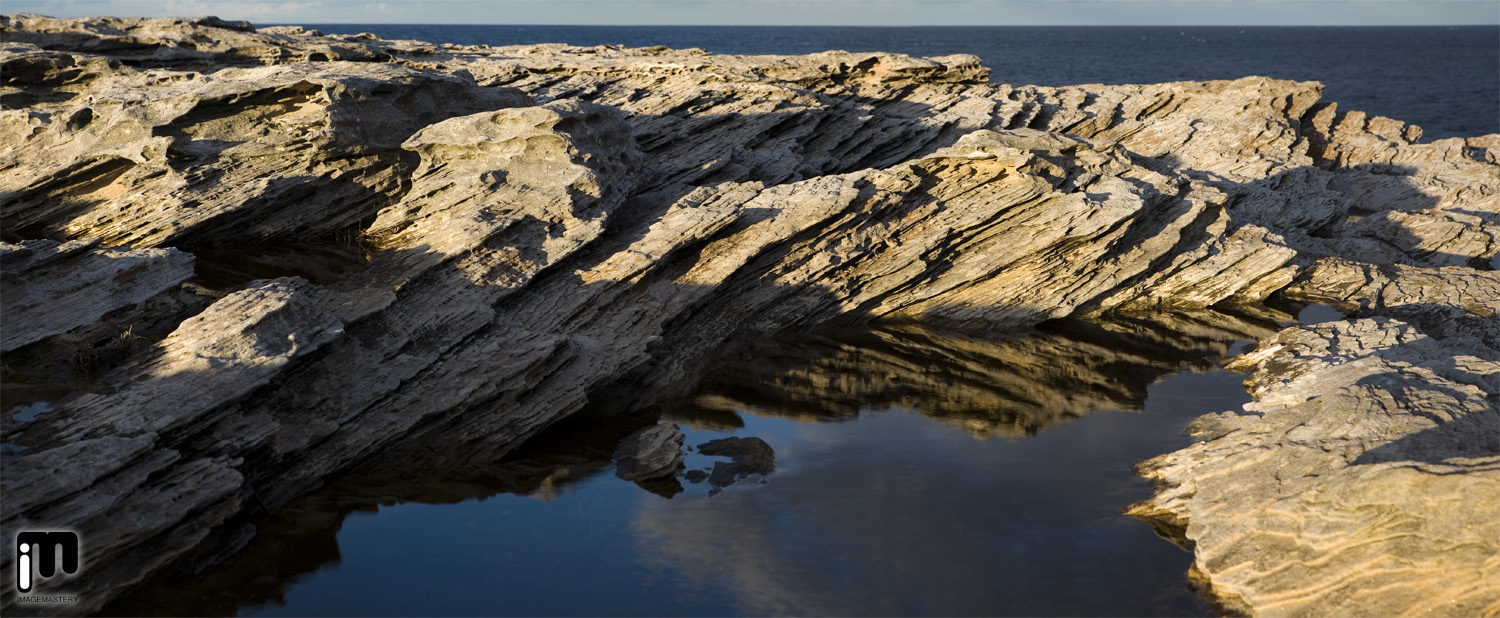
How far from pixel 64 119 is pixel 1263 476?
26.6m

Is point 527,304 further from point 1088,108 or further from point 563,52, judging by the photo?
point 1088,108

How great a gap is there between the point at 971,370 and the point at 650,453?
982 cm

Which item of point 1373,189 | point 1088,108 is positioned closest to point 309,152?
point 1088,108

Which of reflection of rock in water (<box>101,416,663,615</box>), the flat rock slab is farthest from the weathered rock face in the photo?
the flat rock slab

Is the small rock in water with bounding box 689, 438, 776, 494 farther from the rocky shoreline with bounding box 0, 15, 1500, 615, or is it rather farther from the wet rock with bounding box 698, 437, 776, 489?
the rocky shoreline with bounding box 0, 15, 1500, 615

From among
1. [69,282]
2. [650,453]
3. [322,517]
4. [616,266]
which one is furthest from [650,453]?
[69,282]

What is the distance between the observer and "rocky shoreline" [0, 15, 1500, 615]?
1516cm

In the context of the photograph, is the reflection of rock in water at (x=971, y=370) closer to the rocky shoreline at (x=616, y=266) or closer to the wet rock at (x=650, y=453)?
the rocky shoreline at (x=616, y=266)

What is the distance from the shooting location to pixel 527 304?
73.0 ft

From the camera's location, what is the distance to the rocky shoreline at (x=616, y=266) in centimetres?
1516

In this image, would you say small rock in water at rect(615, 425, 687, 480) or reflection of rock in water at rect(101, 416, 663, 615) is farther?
small rock in water at rect(615, 425, 687, 480)

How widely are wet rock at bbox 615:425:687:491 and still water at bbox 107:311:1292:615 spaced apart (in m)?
0.30
